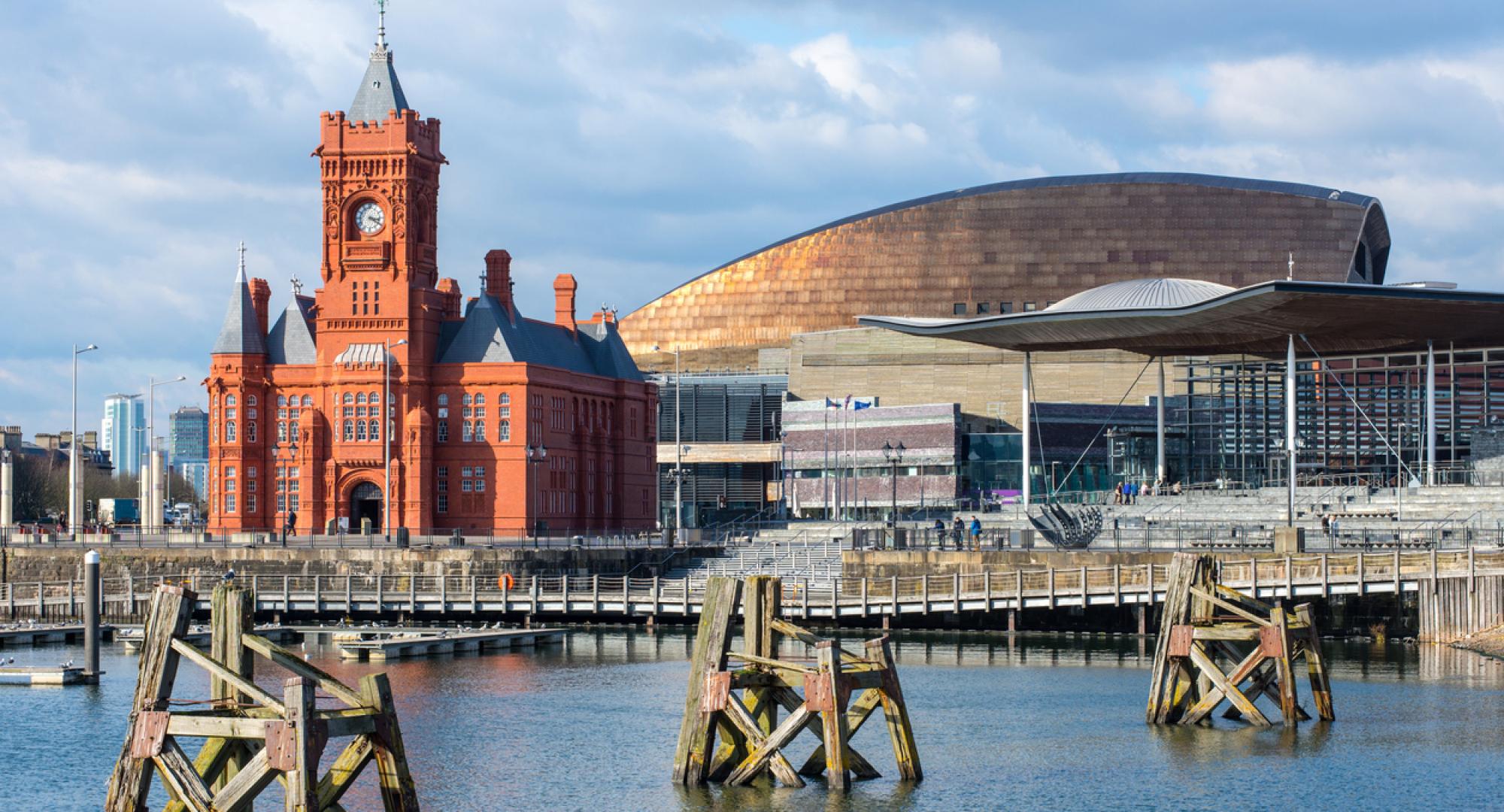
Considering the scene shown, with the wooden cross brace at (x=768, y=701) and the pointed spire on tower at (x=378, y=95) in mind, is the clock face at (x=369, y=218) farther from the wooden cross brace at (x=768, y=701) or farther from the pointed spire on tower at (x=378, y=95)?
the wooden cross brace at (x=768, y=701)

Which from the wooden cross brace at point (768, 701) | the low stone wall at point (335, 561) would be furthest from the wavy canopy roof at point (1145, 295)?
the wooden cross brace at point (768, 701)

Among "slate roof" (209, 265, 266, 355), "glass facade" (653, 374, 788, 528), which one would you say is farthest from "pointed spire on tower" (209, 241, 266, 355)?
"glass facade" (653, 374, 788, 528)

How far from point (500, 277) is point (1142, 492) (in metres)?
32.7

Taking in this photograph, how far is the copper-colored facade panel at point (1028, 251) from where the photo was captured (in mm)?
139500

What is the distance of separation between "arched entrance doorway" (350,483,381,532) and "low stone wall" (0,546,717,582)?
1187 cm

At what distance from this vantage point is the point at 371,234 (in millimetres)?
Result: 94938

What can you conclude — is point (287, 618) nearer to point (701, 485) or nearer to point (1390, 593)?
point (1390, 593)

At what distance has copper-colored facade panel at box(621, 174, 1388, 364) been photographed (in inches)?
5492

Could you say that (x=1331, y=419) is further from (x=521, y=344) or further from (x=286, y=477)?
(x=286, y=477)

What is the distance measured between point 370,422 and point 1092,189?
A: 219ft

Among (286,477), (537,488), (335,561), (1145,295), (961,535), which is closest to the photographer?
(961,535)

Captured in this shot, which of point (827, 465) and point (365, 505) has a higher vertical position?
point (827, 465)

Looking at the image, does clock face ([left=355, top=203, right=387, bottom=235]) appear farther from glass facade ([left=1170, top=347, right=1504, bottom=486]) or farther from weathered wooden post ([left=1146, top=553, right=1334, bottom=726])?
weathered wooden post ([left=1146, top=553, right=1334, bottom=726])

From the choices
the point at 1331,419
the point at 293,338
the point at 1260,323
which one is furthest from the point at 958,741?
the point at 1331,419
